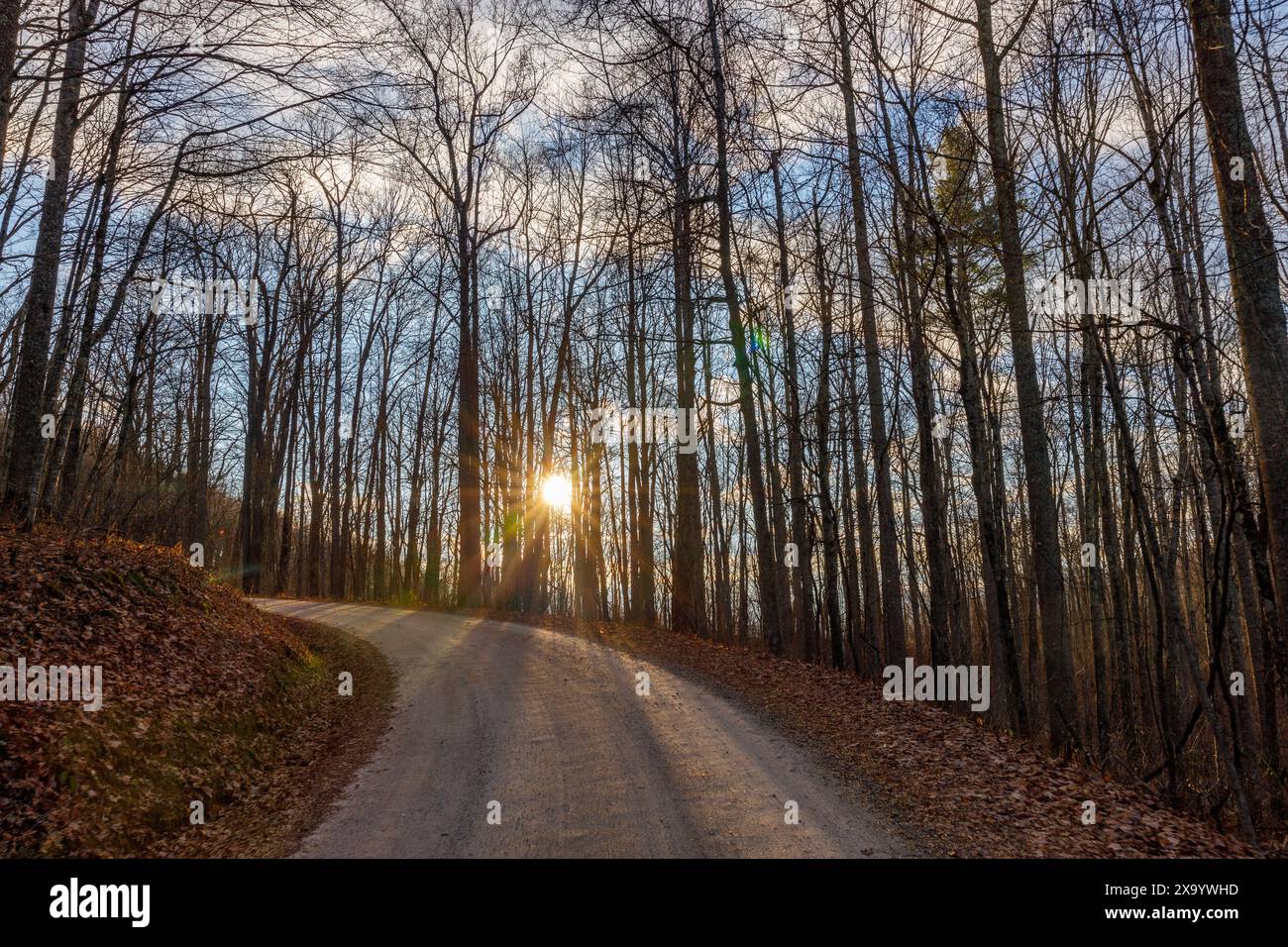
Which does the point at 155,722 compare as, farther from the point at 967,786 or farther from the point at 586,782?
the point at 967,786

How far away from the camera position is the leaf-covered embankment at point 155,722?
468 cm

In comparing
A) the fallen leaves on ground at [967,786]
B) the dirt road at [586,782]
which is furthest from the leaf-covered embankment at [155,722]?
the fallen leaves on ground at [967,786]

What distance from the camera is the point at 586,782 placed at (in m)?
5.93

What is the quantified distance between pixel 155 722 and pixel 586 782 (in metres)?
3.93

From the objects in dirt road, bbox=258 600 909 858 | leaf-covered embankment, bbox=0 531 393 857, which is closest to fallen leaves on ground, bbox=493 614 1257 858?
dirt road, bbox=258 600 909 858

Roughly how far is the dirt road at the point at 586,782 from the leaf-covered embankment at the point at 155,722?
575mm
